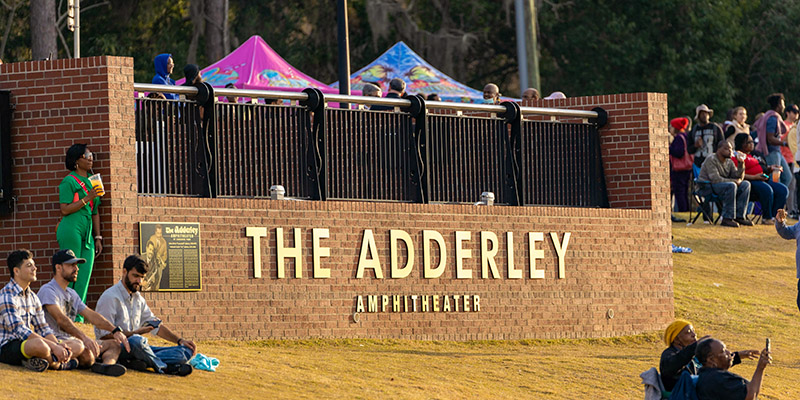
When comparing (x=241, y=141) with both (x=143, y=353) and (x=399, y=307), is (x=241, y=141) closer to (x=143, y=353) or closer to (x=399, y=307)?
(x=399, y=307)

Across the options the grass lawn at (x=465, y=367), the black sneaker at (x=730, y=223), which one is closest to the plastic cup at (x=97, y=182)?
the grass lawn at (x=465, y=367)

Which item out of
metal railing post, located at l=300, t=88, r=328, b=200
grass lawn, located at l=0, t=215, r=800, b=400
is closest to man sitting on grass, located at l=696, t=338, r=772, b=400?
grass lawn, located at l=0, t=215, r=800, b=400

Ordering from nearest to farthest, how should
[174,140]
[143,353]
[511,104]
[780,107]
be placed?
[143,353] < [174,140] < [511,104] < [780,107]

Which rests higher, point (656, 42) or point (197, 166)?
point (656, 42)

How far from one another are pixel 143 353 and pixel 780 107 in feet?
50.5

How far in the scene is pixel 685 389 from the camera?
10.3m

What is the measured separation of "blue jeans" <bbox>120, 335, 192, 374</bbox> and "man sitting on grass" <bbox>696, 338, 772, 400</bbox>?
4.08 m

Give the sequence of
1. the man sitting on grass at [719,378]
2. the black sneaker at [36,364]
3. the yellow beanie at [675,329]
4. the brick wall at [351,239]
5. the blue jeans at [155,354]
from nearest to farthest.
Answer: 1. the man sitting on grass at [719,378]
2. the black sneaker at [36,364]
3. the yellow beanie at [675,329]
4. the blue jeans at [155,354]
5. the brick wall at [351,239]

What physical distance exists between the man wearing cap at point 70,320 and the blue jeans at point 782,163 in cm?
1550

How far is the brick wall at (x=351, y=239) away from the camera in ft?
44.7

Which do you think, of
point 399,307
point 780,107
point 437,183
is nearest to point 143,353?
point 399,307

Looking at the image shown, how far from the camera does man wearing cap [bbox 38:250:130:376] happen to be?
11008 mm

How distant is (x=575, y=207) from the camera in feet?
56.1

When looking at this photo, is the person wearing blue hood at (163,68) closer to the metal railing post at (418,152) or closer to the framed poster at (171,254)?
the framed poster at (171,254)
